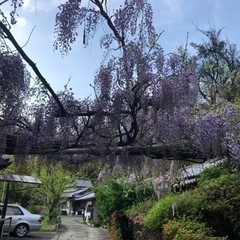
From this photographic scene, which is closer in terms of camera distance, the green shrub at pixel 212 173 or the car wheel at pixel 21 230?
the green shrub at pixel 212 173

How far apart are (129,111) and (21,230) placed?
43.8 feet

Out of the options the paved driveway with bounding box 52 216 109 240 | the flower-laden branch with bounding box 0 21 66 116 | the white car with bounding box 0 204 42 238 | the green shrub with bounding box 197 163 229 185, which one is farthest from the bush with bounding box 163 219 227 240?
the paved driveway with bounding box 52 216 109 240

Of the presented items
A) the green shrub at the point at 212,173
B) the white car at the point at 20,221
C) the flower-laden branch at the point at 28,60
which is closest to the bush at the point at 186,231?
the green shrub at the point at 212,173

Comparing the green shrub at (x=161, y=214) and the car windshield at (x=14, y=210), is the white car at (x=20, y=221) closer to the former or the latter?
the car windshield at (x=14, y=210)

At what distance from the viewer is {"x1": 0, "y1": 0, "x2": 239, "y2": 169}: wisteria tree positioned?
17.3ft

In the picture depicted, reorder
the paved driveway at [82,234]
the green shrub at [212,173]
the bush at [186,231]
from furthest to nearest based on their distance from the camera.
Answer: the paved driveway at [82,234]
the green shrub at [212,173]
the bush at [186,231]

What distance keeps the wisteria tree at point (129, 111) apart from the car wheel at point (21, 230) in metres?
11.8

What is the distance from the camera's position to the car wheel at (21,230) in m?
16.9

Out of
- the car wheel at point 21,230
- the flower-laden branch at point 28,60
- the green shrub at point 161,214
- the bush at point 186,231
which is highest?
the flower-laden branch at point 28,60

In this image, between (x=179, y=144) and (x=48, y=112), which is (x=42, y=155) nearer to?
(x=48, y=112)

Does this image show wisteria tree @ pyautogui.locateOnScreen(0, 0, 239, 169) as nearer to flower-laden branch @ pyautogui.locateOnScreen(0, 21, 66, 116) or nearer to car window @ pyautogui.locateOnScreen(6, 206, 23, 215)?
flower-laden branch @ pyautogui.locateOnScreen(0, 21, 66, 116)

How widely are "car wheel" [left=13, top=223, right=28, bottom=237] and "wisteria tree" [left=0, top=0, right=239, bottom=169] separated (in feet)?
38.6

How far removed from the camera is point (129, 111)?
567 cm

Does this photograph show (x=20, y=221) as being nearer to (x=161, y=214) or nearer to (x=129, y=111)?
(x=161, y=214)
